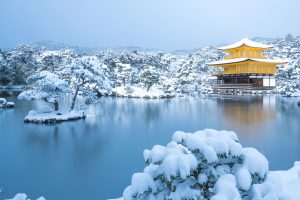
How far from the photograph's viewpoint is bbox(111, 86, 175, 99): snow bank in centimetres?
3555

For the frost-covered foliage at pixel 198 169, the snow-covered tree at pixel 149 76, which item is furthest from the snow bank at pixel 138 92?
the frost-covered foliage at pixel 198 169

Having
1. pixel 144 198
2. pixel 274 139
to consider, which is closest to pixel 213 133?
pixel 144 198

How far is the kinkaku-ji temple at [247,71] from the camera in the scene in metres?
39.0

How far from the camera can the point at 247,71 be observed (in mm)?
39031

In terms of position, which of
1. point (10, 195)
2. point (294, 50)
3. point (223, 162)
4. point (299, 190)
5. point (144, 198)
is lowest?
point (10, 195)

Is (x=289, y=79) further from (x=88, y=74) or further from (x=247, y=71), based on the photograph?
(x=88, y=74)

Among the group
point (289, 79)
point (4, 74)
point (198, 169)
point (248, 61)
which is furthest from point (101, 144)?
point (4, 74)

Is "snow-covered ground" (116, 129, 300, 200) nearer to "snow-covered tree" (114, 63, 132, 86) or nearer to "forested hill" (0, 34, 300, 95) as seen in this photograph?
"forested hill" (0, 34, 300, 95)

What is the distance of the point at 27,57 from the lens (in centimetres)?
5372

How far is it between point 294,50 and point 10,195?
1831 inches

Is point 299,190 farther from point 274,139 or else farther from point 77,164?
point 274,139

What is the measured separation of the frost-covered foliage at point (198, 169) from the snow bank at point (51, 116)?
15.2 m

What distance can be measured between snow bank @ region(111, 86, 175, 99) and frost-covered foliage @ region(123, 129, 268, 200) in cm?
3157

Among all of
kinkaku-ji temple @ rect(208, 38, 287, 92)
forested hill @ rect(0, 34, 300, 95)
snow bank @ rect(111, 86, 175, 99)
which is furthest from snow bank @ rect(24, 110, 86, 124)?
Answer: kinkaku-ji temple @ rect(208, 38, 287, 92)
